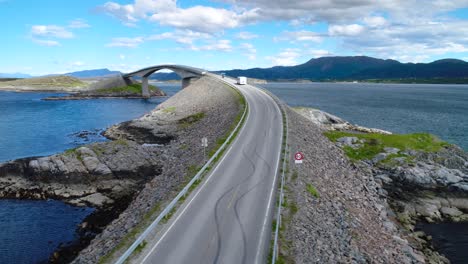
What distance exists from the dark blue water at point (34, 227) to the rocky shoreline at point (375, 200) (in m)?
18.2

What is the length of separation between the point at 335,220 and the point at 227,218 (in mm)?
7898

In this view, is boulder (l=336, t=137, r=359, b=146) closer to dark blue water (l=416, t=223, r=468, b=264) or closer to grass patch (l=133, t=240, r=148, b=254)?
dark blue water (l=416, t=223, r=468, b=264)

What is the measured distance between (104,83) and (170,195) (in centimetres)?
14879

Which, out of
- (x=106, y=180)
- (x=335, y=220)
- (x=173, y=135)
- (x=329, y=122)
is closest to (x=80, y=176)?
(x=106, y=180)

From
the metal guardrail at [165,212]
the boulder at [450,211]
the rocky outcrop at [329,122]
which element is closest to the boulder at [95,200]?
the metal guardrail at [165,212]

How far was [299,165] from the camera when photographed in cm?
3269

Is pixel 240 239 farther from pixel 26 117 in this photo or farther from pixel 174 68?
pixel 174 68

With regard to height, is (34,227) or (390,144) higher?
(390,144)

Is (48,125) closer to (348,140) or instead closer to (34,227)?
(34,227)

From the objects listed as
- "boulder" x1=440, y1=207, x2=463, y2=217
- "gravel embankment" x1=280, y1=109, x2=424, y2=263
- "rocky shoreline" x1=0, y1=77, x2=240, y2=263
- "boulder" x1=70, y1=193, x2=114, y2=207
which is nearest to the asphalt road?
"gravel embankment" x1=280, y1=109, x2=424, y2=263

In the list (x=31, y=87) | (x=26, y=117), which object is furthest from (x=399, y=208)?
(x=31, y=87)

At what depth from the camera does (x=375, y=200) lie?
111 ft

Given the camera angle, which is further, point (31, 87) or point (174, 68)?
point (31, 87)

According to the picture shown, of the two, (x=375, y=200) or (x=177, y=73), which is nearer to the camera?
(x=375, y=200)
